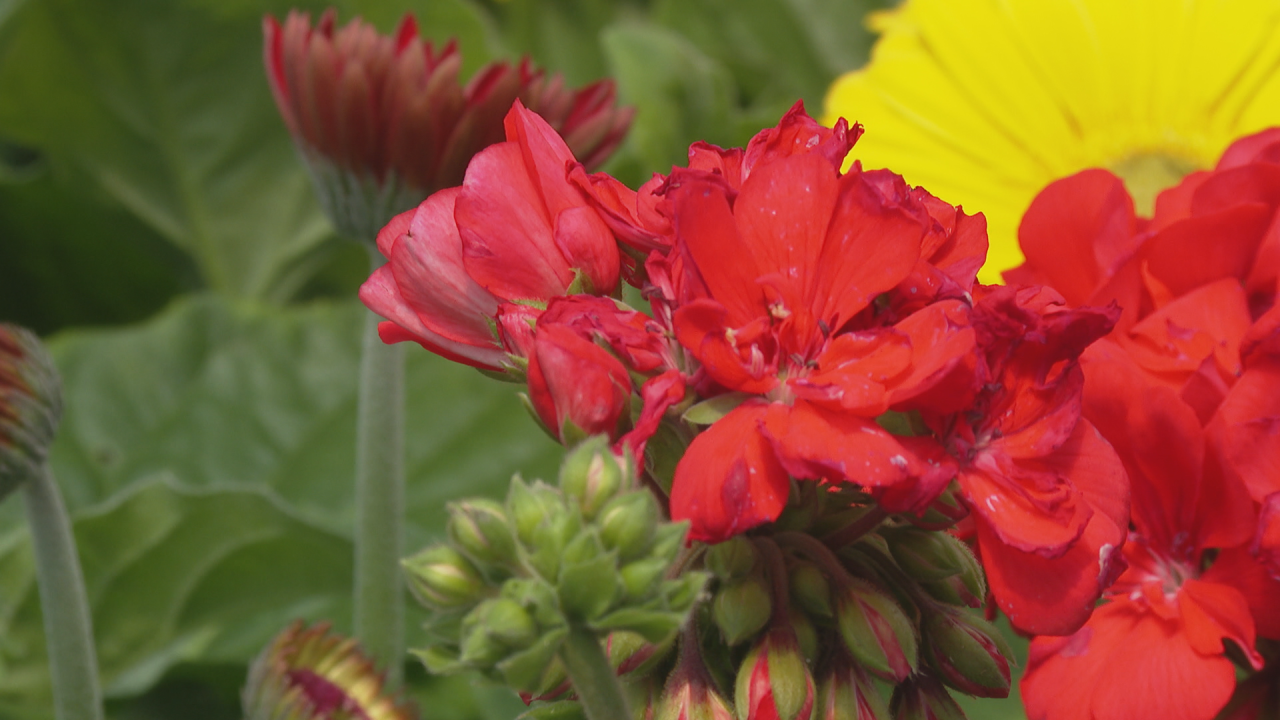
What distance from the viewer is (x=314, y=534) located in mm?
587

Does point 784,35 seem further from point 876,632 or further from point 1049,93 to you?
point 876,632

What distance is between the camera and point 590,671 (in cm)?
24

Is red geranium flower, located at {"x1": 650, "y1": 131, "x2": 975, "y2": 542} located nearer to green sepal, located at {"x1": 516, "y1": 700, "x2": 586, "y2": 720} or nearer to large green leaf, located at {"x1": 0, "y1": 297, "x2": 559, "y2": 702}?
green sepal, located at {"x1": 516, "y1": 700, "x2": 586, "y2": 720}

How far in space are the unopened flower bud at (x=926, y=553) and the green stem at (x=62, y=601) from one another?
0.27 meters

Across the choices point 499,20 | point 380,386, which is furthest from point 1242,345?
point 499,20

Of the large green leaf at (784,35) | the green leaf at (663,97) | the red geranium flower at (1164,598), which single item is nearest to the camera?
the red geranium flower at (1164,598)

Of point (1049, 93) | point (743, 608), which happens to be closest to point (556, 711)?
point (743, 608)

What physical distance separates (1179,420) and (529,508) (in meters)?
0.20

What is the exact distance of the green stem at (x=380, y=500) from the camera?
0.48 meters

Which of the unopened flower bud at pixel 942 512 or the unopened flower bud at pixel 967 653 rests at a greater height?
the unopened flower bud at pixel 942 512

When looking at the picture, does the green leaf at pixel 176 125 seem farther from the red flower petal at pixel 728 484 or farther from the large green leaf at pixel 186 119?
the red flower petal at pixel 728 484

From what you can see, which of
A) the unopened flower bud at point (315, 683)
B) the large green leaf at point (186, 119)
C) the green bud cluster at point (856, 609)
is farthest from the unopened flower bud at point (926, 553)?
the large green leaf at point (186, 119)

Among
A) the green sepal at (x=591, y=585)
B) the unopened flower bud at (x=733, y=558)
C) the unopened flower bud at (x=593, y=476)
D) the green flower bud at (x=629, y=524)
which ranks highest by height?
the unopened flower bud at (x=593, y=476)

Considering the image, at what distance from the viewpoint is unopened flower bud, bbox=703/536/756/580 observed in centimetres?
27
